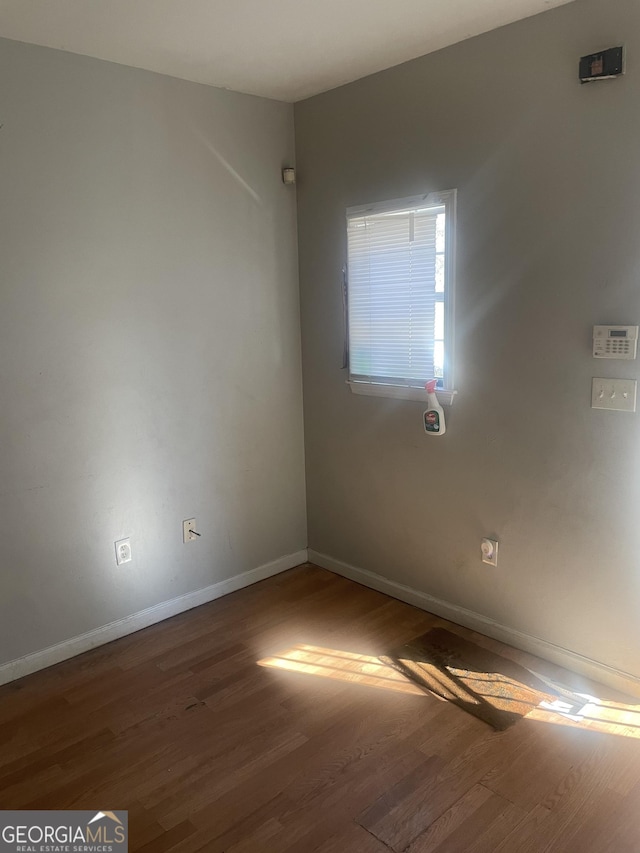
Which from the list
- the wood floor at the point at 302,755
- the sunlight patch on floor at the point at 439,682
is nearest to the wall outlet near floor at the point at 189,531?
the wood floor at the point at 302,755

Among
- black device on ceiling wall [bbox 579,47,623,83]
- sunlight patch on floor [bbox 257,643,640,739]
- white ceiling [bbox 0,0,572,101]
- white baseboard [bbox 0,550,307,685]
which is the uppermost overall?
white ceiling [bbox 0,0,572,101]

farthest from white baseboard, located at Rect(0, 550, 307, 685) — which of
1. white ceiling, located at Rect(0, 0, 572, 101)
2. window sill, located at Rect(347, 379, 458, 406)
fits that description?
white ceiling, located at Rect(0, 0, 572, 101)

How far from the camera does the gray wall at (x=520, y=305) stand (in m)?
2.20

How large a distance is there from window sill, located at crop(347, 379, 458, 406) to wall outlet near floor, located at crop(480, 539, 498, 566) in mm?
619

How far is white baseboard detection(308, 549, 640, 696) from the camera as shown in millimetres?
2389

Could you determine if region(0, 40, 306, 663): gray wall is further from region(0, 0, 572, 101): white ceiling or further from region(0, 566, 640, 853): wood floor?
region(0, 566, 640, 853): wood floor

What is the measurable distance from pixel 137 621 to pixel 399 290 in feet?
6.42

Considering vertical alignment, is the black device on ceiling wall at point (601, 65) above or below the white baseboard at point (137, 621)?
above

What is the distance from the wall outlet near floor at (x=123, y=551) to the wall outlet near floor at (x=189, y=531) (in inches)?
11.3

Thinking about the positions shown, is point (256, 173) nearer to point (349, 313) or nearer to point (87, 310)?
point (349, 313)

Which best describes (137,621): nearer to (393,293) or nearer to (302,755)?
(302,755)

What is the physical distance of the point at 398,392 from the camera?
116 inches

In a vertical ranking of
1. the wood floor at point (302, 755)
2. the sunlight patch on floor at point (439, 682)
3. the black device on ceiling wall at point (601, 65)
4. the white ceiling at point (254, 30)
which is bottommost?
the wood floor at point (302, 755)

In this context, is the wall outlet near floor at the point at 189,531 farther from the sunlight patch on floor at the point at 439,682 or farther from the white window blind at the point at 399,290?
the white window blind at the point at 399,290
